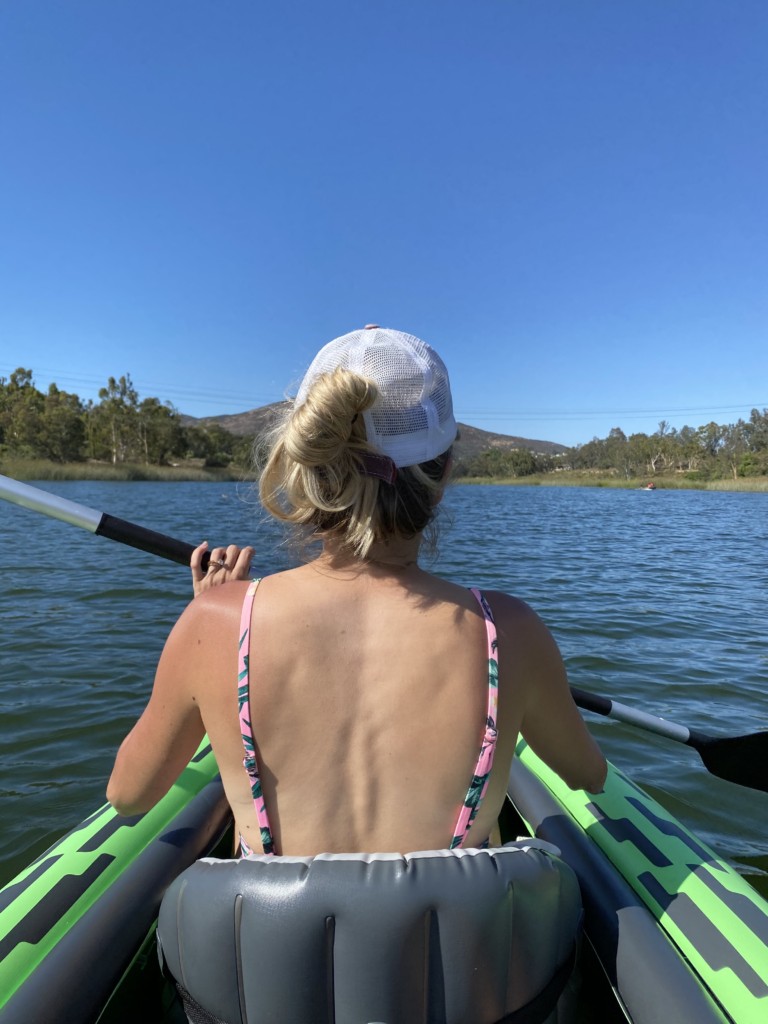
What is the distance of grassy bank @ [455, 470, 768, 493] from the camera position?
A: 71000mm

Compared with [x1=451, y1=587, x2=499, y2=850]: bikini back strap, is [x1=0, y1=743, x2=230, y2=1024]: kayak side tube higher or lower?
lower

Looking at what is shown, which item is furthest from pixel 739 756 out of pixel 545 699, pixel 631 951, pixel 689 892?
pixel 545 699

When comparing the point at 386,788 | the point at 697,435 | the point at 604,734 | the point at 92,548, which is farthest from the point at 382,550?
the point at 697,435

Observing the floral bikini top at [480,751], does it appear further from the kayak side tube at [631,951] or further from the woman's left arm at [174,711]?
the kayak side tube at [631,951]

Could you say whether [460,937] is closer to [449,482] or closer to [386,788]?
[386,788]

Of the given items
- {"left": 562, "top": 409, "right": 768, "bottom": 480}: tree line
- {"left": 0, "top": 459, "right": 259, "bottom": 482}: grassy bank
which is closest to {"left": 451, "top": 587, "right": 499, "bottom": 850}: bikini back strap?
{"left": 0, "top": 459, "right": 259, "bottom": 482}: grassy bank

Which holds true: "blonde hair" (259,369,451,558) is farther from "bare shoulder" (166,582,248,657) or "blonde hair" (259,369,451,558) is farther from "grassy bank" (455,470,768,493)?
"grassy bank" (455,470,768,493)

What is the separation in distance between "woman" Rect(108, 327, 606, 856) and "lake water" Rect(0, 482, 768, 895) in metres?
0.30

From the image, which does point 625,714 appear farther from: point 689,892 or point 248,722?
point 248,722

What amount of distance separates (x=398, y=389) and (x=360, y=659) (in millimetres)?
480

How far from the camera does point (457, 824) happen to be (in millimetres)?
1293

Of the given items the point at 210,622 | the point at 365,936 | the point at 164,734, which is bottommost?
the point at 365,936

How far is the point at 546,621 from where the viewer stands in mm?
7887

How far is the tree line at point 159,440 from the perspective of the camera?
67250 mm
